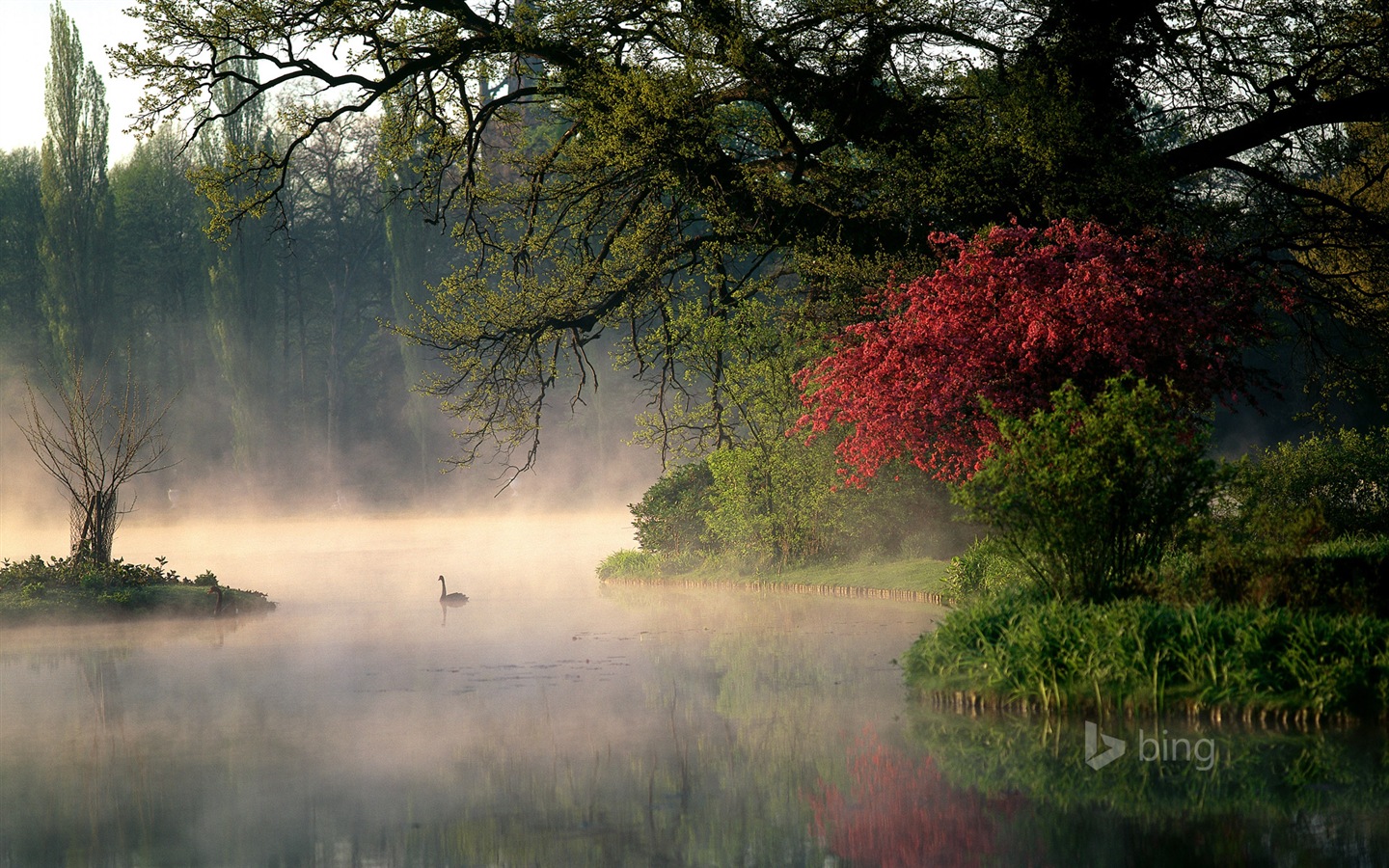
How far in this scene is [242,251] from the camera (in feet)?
170

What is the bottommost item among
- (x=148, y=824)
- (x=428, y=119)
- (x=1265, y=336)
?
(x=148, y=824)

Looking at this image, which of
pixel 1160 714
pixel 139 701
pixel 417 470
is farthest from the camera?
pixel 417 470

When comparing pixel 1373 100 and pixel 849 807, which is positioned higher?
pixel 1373 100

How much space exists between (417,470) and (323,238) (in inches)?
442

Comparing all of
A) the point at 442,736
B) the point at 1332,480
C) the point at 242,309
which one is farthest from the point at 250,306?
the point at 442,736

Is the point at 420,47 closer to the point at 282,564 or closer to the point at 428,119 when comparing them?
the point at 428,119

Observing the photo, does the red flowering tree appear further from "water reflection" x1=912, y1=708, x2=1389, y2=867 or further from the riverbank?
"water reflection" x1=912, y1=708, x2=1389, y2=867

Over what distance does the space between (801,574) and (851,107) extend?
26.7 ft

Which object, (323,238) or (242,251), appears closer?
(242,251)

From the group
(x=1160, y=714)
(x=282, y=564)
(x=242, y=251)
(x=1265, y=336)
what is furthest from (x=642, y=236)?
(x=242, y=251)
